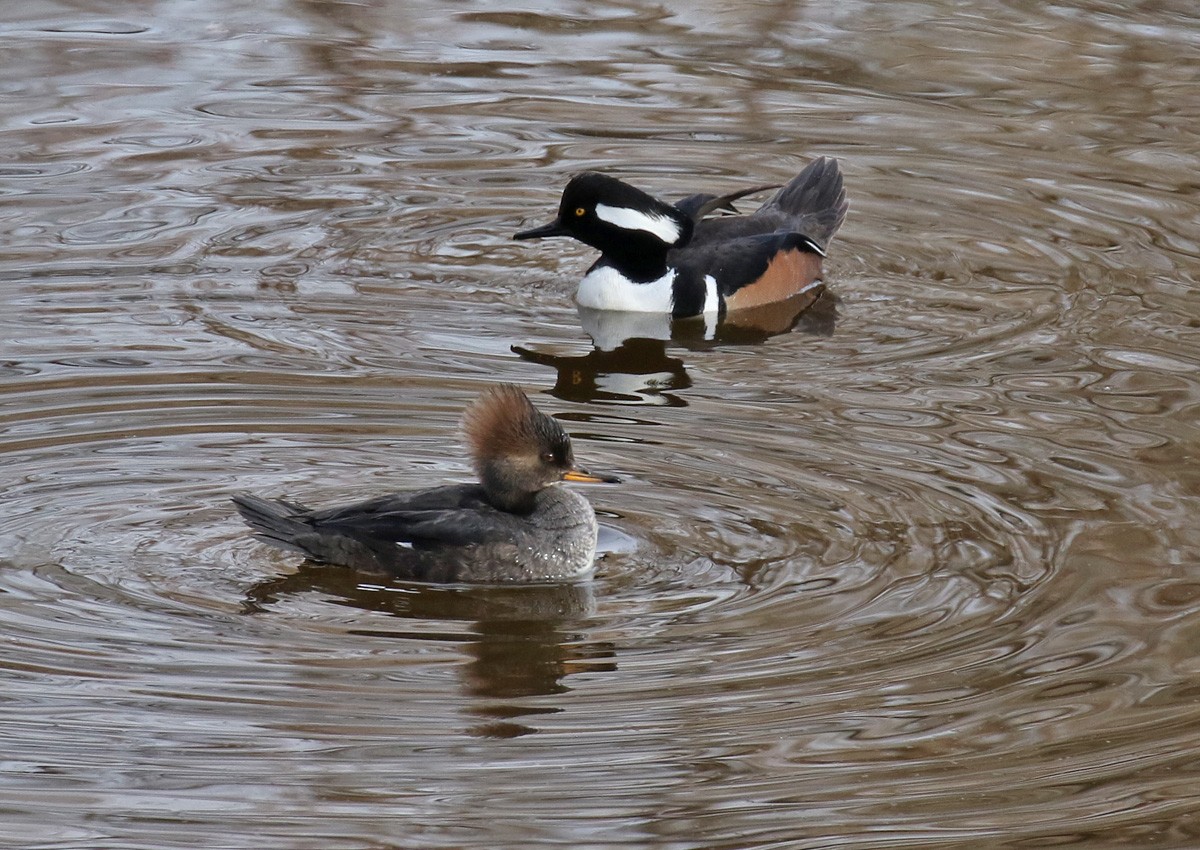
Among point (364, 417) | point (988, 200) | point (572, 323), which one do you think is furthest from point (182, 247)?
point (988, 200)

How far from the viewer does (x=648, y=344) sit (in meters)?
10.9

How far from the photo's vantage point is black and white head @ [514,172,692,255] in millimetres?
11414

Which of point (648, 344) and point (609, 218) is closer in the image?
point (648, 344)

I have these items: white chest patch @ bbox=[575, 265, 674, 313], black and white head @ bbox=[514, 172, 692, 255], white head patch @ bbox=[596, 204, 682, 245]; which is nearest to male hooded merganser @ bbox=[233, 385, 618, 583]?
white chest patch @ bbox=[575, 265, 674, 313]

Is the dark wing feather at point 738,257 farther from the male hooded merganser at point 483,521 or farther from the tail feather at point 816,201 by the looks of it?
the male hooded merganser at point 483,521

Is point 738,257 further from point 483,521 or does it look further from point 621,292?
point 483,521

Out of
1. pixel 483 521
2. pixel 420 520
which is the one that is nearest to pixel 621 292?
pixel 483 521

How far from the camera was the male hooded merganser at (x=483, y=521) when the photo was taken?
7.23 m

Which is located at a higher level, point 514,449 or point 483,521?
point 514,449

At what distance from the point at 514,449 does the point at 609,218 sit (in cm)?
445

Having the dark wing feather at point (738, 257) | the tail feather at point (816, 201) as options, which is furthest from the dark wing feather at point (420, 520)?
the tail feather at point (816, 201)

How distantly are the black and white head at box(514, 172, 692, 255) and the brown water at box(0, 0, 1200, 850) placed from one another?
0.38 metres

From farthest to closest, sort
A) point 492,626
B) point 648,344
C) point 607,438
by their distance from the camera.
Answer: point 648,344 → point 607,438 → point 492,626

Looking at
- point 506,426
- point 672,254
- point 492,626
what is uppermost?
point 506,426
